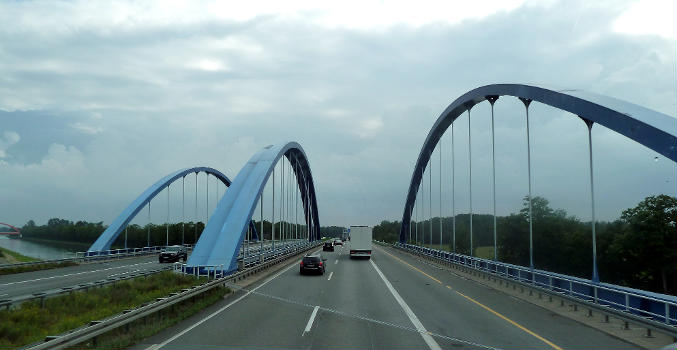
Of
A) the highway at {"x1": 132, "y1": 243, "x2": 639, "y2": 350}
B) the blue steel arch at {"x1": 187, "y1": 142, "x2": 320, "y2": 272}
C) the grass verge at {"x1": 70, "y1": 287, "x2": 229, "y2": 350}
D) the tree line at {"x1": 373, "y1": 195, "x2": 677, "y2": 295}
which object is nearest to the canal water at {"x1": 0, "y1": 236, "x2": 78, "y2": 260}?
the blue steel arch at {"x1": 187, "y1": 142, "x2": 320, "y2": 272}

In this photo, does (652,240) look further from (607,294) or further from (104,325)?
(104,325)

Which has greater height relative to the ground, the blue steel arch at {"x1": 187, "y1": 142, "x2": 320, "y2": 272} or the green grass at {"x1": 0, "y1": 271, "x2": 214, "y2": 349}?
the blue steel arch at {"x1": 187, "y1": 142, "x2": 320, "y2": 272}

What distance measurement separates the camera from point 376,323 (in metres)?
12.2

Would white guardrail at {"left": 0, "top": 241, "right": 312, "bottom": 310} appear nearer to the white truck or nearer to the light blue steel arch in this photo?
the white truck

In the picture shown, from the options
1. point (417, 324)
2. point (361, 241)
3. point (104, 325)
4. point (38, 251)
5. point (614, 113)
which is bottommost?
point (38, 251)

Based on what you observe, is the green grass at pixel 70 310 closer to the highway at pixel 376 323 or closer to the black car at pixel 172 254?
the highway at pixel 376 323

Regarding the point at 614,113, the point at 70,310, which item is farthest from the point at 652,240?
the point at 70,310

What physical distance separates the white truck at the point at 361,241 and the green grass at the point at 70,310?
27480 millimetres

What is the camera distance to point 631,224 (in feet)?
103

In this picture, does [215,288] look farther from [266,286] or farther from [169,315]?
[169,315]

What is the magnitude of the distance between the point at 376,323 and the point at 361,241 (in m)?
34.0

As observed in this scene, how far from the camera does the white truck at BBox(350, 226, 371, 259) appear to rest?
45919 millimetres

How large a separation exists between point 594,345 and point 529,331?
5.40ft

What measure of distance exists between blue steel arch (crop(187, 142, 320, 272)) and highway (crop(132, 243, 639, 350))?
292 inches
